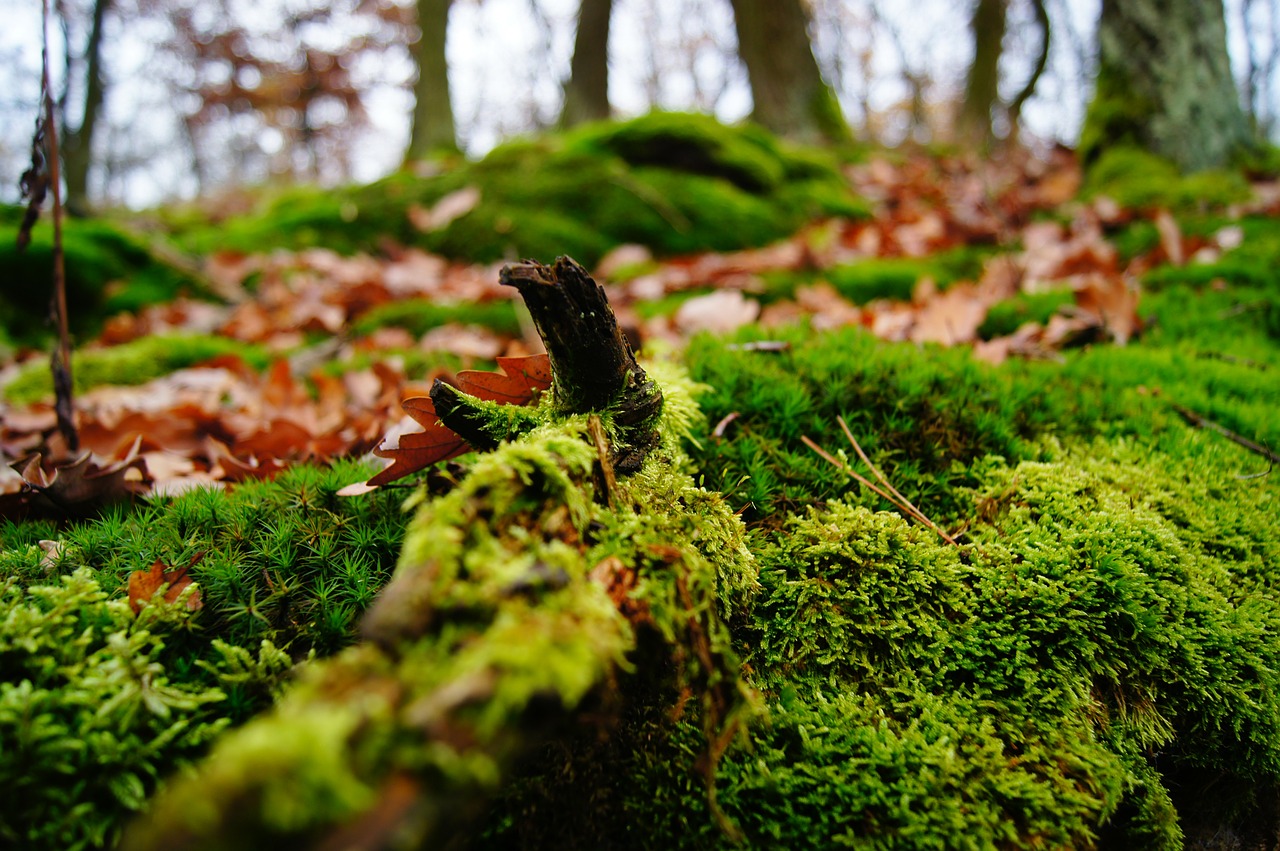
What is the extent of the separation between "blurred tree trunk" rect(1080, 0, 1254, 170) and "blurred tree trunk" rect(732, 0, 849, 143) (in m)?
3.87

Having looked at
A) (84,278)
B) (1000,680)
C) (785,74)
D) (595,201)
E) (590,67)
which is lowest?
(1000,680)

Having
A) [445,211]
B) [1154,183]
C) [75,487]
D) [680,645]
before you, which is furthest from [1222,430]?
[445,211]

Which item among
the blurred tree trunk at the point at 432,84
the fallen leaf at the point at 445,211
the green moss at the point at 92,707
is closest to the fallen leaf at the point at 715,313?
the green moss at the point at 92,707

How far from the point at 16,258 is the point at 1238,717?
6.95 m

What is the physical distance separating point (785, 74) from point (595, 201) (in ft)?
17.0

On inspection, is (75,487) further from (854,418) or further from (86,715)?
(854,418)

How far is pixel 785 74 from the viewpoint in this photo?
9250 mm

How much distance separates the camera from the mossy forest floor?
1022 millimetres

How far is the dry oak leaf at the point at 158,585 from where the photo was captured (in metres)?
1.31

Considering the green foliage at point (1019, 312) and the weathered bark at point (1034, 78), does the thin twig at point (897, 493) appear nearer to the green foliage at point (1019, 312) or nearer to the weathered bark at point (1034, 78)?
the green foliage at point (1019, 312)

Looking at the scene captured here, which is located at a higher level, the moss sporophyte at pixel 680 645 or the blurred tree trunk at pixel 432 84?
the blurred tree trunk at pixel 432 84

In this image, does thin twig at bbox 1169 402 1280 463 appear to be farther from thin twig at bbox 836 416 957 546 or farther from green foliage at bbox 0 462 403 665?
green foliage at bbox 0 462 403 665

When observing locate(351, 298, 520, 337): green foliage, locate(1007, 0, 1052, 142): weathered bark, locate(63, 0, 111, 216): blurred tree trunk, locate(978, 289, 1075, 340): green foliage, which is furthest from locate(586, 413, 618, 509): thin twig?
locate(63, 0, 111, 216): blurred tree trunk

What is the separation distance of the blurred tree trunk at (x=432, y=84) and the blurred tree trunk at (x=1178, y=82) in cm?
862
